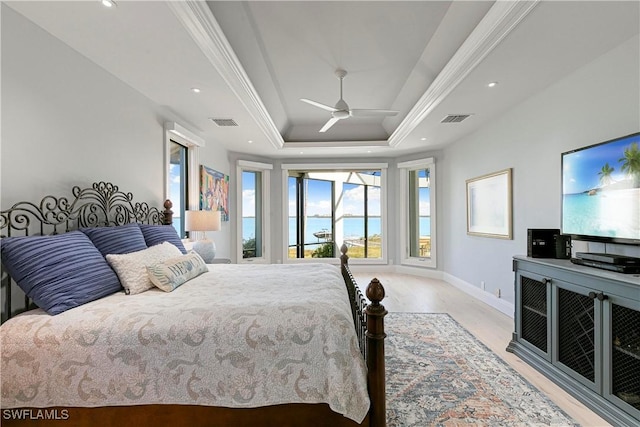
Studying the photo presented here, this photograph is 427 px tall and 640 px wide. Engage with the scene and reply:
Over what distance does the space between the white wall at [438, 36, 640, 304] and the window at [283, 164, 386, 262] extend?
1.78 m

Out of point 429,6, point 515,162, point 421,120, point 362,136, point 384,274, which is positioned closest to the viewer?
point 429,6

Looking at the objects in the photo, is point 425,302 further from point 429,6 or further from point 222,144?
point 222,144

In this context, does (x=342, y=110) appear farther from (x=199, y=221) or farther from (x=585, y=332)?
(x=585, y=332)

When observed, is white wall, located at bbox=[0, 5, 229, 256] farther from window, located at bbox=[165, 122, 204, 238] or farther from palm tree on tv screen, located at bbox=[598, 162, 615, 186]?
palm tree on tv screen, located at bbox=[598, 162, 615, 186]

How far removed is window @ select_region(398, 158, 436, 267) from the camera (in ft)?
20.4

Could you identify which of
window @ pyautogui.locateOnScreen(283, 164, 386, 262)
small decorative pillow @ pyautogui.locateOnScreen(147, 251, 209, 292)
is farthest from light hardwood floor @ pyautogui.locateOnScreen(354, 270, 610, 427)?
small decorative pillow @ pyautogui.locateOnScreen(147, 251, 209, 292)

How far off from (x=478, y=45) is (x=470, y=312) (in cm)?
304

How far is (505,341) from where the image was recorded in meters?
3.04

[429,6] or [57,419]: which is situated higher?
[429,6]

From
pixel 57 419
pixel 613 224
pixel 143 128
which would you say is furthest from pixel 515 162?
pixel 57 419

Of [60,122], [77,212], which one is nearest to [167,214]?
[77,212]

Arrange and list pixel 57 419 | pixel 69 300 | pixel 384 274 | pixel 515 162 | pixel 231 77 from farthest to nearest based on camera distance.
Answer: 1. pixel 384 274
2. pixel 515 162
3. pixel 231 77
4. pixel 69 300
5. pixel 57 419

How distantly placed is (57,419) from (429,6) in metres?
3.42

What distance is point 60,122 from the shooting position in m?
2.22
